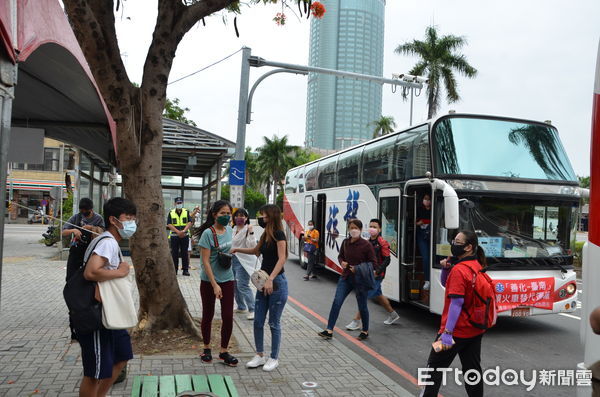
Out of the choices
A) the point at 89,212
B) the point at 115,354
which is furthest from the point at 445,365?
the point at 89,212

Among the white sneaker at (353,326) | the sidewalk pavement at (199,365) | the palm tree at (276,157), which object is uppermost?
the palm tree at (276,157)

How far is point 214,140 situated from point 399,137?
7.89 metres

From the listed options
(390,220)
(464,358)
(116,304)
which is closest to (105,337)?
(116,304)

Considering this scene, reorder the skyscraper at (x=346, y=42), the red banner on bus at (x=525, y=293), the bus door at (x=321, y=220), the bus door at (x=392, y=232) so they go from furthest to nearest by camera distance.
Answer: the skyscraper at (x=346, y=42) → the bus door at (x=321, y=220) → the bus door at (x=392, y=232) → the red banner on bus at (x=525, y=293)

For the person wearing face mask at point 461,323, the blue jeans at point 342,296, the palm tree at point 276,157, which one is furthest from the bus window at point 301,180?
the palm tree at point 276,157

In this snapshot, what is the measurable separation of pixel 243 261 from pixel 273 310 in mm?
2847

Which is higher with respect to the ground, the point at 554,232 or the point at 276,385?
the point at 554,232

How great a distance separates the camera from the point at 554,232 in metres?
8.12

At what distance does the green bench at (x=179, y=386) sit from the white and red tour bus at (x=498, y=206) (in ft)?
13.7

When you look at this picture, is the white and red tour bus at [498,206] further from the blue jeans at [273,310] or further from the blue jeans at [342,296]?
the blue jeans at [273,310]

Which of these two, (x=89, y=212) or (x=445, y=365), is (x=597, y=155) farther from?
(x=89, y=212)

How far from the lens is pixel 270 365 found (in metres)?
5.53

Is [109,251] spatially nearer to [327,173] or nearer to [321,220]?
[327,173]

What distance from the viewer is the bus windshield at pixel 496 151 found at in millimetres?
7992
